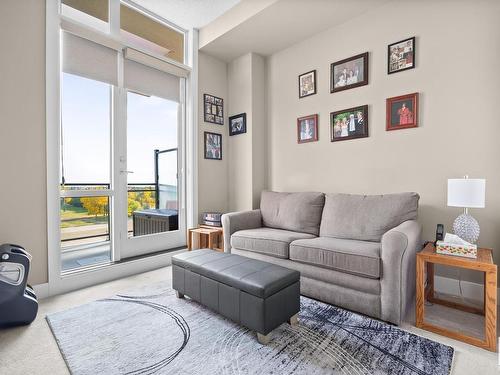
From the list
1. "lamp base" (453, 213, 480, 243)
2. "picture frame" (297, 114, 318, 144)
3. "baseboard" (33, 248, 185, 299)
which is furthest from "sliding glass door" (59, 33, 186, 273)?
"lamp base" (453, 213, 480, 243)

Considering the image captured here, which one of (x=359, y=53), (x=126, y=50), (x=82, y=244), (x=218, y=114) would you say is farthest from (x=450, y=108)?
(x=82, y=244)

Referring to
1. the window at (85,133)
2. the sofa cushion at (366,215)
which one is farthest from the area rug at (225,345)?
the window at (85,133)

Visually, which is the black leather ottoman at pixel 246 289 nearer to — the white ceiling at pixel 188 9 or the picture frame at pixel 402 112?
the picture frame at pixel 402 112

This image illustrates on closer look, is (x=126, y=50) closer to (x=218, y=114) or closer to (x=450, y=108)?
(x=218, y=114)

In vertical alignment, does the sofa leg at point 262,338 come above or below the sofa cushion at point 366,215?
below

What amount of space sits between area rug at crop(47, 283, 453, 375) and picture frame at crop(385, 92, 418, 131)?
5.92ft

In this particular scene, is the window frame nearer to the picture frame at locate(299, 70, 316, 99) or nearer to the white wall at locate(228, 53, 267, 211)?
the white wall at locate(228, 53, 267, 211)

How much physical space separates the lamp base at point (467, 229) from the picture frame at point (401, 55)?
1491 millimetres

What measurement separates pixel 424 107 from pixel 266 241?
6.37 feet

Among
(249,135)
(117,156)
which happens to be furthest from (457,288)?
(117,156)

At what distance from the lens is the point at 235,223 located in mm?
2949

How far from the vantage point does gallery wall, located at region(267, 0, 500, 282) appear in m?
2.11

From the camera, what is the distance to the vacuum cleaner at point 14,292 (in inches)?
67.6

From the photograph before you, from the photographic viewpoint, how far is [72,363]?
142 centimetres
